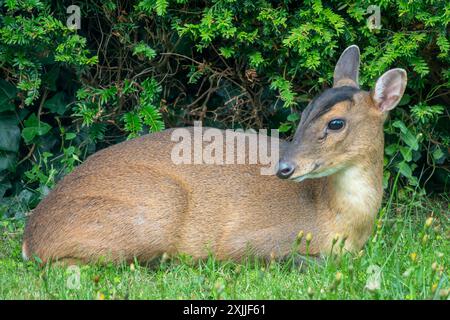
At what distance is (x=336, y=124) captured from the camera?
6117mm

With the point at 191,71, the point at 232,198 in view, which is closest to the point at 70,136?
the point at 191,71

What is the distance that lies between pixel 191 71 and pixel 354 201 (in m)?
2.14

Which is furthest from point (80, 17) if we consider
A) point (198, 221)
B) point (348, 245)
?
point (348, 245)

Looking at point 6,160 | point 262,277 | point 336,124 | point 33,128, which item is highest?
point 336,124

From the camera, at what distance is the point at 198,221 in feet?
21.2

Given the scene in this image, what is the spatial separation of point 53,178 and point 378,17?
3003 millimetres

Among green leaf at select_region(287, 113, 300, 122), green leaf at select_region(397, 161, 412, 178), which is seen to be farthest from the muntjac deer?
green leaf at select_region(397, 161, 412, 178)

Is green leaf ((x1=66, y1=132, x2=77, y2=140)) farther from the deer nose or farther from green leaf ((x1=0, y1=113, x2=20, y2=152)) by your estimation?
the deer nose

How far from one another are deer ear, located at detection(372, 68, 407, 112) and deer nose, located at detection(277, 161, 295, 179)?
795 millimetres

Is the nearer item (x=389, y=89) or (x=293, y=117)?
(x=389, y=89)

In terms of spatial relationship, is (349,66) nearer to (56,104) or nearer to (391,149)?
(391,149)

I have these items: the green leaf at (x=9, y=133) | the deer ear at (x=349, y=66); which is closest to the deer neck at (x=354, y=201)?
the deer ear at (x=349, y=66)

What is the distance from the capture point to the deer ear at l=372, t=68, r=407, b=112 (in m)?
6.22
